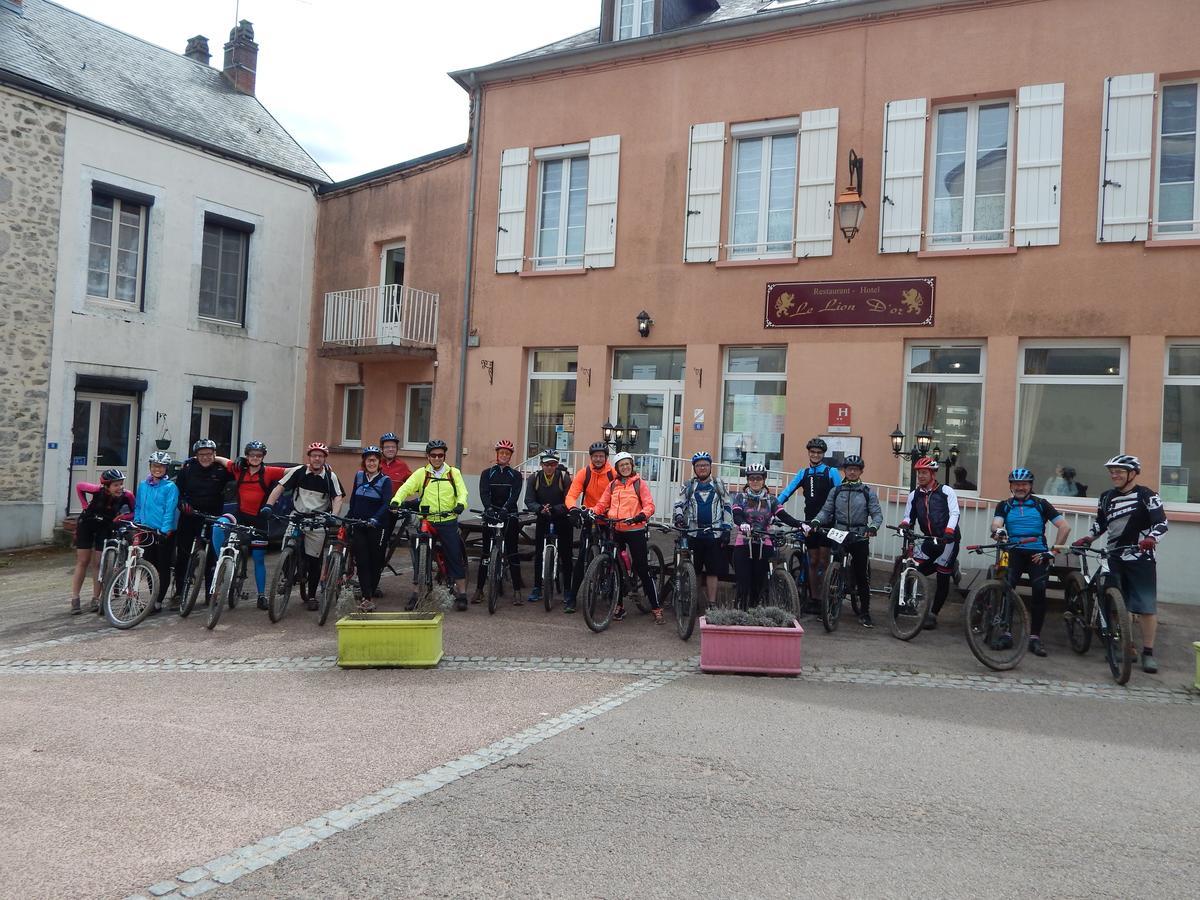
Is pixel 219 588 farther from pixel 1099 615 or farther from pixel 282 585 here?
pixel 1099 615

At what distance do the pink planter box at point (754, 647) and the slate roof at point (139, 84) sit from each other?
1332cm

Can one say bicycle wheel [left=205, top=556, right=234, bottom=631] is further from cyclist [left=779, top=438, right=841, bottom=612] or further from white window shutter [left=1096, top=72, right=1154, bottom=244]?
white window shutter [left=1096, top=72, right=1154, bottom=244]

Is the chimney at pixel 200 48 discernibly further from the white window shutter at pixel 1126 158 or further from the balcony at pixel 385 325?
the white window shutter at pixel 1126 158

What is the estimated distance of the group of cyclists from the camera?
8852mm

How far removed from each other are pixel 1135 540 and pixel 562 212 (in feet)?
31.1

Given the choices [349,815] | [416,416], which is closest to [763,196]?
[416,416]

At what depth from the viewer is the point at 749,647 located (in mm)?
7340

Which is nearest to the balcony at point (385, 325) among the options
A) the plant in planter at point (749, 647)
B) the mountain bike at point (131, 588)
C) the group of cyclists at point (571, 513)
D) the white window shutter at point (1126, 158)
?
the group of cyclists at point (571, 513)

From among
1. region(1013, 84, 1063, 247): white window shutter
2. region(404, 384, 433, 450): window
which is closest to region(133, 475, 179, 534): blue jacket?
region(404, 384, 433, 450): window

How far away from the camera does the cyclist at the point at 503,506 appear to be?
32.5ft

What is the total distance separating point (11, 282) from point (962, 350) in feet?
43.3

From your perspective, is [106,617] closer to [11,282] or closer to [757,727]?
[757,727]

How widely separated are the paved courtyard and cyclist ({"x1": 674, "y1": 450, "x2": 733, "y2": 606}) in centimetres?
120

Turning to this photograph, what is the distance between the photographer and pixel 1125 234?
1093 centimetres
